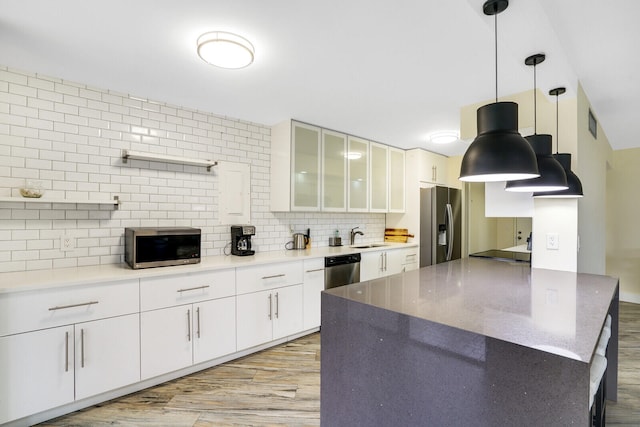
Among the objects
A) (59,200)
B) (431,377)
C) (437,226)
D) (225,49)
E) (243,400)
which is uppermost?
(225,49)

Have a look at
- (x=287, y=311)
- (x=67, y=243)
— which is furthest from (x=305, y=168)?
(x=67, y=243)

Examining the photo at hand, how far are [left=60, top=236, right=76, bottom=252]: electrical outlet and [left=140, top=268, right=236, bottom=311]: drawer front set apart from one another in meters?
0.70

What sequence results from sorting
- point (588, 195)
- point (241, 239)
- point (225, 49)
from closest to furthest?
point (225, 49) → point (588, 195) → point (241, 239)

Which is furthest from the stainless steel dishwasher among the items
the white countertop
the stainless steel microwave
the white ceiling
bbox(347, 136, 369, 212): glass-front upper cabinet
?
the white ceiling

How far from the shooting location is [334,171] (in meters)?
3.79

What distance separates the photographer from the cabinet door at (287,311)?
297cm

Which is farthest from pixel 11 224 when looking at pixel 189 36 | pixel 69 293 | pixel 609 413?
pixel 609 413

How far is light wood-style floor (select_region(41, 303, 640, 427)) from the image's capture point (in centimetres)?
197

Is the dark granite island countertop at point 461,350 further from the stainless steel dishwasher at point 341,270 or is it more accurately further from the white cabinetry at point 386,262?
the white cabinetry at point 386,262

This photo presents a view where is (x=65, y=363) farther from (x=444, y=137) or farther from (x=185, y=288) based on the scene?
(x=444, y=137)

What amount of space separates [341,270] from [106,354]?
7.34ft

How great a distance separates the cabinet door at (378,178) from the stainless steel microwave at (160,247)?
2.48 m

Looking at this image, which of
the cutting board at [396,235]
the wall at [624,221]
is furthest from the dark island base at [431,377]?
the wall at [624,221]

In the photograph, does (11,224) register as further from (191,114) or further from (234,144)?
(234,144)
